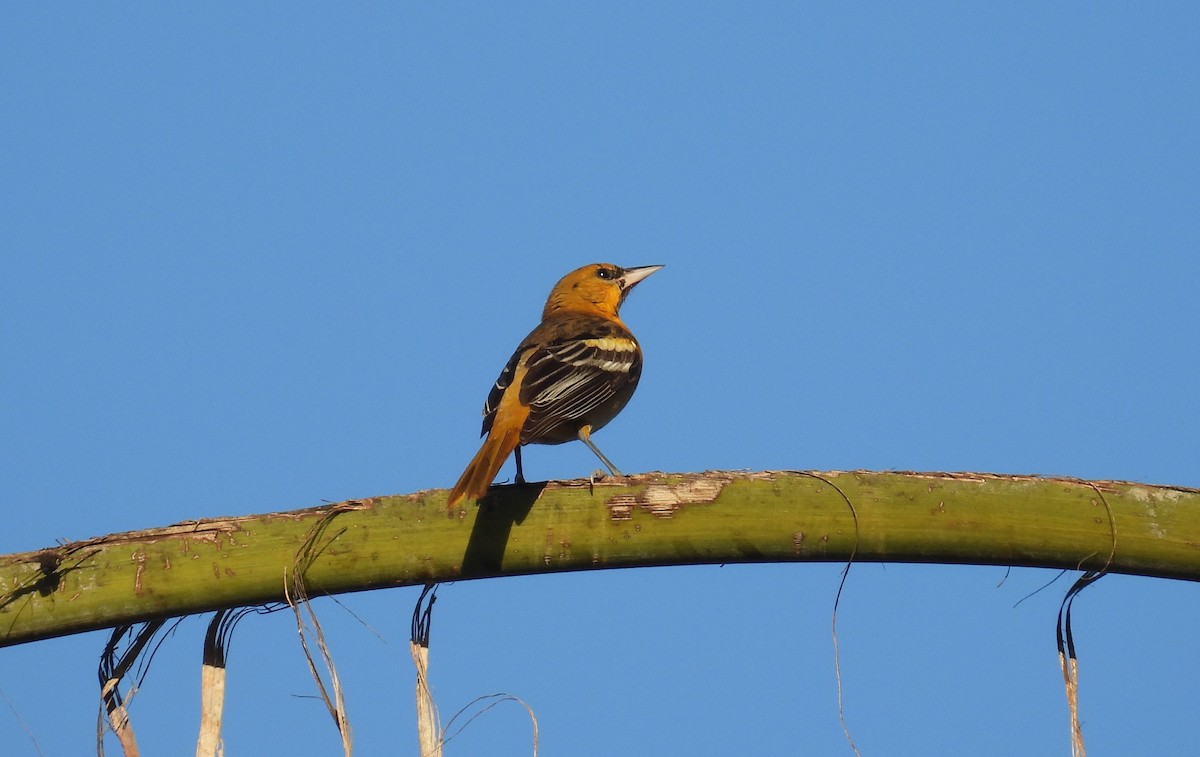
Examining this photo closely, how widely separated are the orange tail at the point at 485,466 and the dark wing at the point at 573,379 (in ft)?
0.49

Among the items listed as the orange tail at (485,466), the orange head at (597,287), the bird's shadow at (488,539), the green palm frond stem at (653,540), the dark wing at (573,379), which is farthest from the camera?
the orange head at (597,287)

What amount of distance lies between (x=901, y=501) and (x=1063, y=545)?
0.43 meters

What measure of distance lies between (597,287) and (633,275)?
10.3 inches

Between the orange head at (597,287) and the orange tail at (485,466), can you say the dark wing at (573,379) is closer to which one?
the orange tail at (485,466)

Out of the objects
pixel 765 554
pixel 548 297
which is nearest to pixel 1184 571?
pixel 765 554

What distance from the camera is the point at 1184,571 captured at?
353cm

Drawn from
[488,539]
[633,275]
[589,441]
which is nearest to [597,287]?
[633,275]

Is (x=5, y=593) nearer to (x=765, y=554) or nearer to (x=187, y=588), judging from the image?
(x=187, y=588)

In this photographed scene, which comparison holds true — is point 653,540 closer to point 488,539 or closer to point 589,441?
point 488,539

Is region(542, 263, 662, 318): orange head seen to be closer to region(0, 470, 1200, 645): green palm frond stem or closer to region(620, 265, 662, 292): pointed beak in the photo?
region(620, 265, 662, 292): pointed beak

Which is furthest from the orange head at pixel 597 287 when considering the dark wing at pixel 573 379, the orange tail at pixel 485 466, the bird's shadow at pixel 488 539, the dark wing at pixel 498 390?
the bird's shadow at pixel 488 539

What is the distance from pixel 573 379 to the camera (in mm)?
5797

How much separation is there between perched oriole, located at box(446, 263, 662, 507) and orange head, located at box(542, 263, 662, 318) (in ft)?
2.14

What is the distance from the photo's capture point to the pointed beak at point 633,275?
821cm
